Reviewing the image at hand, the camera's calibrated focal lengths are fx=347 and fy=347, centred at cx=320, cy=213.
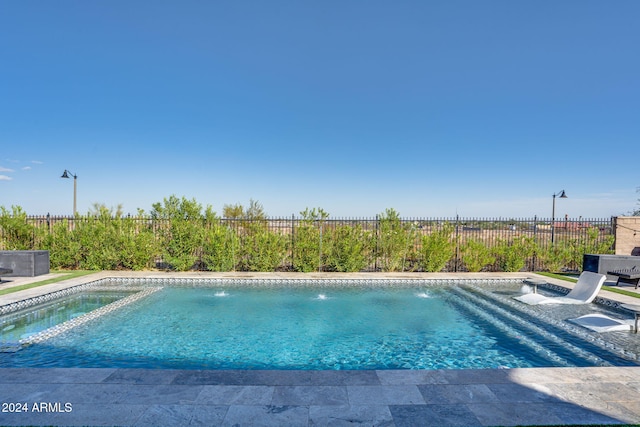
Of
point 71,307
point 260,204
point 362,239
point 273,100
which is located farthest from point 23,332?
point 260,204

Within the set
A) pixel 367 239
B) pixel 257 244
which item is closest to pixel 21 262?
pixel 257 244

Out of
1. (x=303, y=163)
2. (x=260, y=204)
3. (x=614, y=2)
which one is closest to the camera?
(x=614, y=2)

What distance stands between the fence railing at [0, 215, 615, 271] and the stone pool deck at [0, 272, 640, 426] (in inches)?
351

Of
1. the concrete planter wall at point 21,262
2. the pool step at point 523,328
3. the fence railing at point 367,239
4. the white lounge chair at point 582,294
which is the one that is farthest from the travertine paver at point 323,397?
the fence railing at point 367,239

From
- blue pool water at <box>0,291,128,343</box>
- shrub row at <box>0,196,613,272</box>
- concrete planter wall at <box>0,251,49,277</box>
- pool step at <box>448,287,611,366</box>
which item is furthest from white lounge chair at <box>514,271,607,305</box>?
concrete planter wall at <box>0,251,49,277</box>

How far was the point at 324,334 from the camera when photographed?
22.2ft

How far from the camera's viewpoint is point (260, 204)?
30.6 metres

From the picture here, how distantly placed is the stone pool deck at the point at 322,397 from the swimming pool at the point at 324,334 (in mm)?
1113

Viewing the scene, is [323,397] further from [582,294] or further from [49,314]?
[582,294]

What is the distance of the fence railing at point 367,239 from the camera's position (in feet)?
42.5

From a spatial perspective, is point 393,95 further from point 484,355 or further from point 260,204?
point 260,204

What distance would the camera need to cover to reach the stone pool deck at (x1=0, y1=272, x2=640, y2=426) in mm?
3078

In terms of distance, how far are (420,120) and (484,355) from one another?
14764 mm

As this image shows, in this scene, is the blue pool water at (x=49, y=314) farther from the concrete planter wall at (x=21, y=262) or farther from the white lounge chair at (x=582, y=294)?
the white lounge chair at (x=582, y=294)
